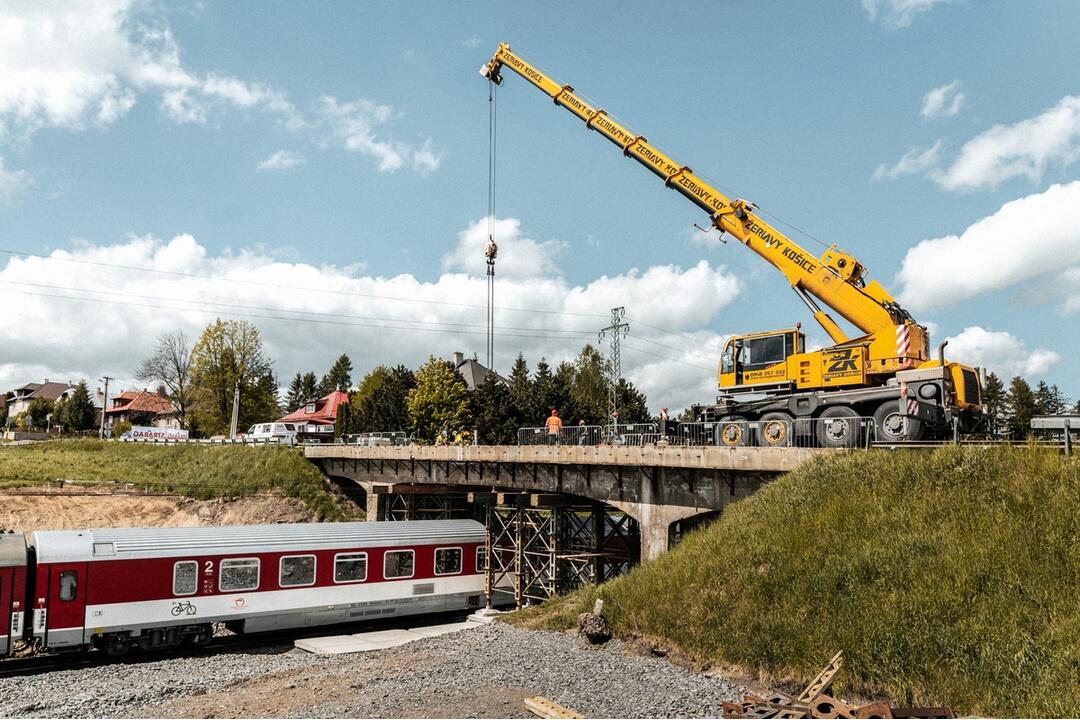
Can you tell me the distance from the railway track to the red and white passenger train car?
1.02 feet

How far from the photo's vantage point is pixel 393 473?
3366cm

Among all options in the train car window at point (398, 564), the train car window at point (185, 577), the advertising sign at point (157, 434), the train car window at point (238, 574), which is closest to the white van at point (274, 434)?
the advertising sign at point (157, 434)

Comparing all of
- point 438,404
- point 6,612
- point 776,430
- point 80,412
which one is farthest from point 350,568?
point 80,412

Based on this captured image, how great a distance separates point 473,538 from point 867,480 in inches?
544

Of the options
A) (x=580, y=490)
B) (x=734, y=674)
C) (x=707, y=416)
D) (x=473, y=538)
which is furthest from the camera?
(x=473, y=538)

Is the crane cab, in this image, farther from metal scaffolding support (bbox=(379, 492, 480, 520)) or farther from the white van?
the white van

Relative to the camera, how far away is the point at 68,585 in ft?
55.7

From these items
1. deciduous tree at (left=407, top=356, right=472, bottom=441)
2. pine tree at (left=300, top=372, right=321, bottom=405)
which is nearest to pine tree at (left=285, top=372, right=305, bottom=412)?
pine tree at (left=300, top=372, right=321, bottom=405)

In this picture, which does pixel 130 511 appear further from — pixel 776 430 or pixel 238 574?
pixel 776 430

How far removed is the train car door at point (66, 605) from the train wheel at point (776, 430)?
17497 mm

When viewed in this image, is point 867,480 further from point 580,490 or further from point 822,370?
point 580,490

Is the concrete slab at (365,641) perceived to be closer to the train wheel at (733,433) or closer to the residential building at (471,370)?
the train wheel at (733,433)

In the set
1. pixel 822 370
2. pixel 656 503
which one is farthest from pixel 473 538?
pixel 822 370

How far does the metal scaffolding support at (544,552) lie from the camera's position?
2498 centimetres
